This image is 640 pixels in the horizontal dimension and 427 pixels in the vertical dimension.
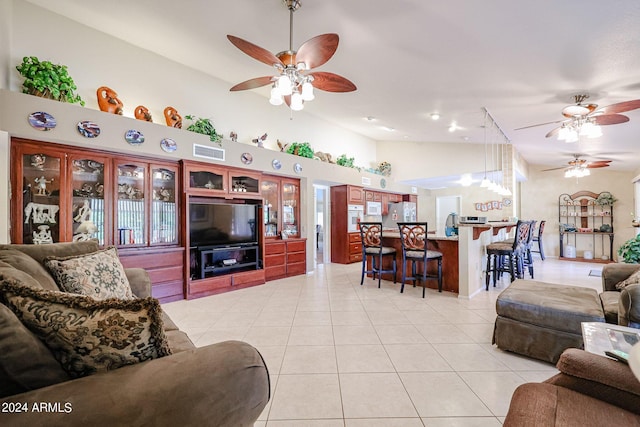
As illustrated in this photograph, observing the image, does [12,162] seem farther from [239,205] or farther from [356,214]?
[356,214]

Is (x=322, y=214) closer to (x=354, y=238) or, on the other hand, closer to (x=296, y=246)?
(x=354, y=238)

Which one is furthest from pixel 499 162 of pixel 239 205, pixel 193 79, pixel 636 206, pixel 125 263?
pixel 125 263

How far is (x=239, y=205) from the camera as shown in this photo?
4.83m

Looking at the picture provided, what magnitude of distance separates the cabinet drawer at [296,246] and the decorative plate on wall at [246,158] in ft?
5.87

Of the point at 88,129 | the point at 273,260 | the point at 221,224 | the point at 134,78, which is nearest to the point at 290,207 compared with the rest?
the point at 273,260

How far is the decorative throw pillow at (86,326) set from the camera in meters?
0.85

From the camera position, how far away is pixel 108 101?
11.4ft

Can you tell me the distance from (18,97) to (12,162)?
0.67 metres

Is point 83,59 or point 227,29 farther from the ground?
point 227,29

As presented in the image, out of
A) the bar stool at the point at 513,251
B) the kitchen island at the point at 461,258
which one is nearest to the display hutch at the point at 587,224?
the bar stool at the point at 513,251

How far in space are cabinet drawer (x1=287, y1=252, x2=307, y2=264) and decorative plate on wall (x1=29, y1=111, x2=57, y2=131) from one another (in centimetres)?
387

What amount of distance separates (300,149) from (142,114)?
2.84 meters

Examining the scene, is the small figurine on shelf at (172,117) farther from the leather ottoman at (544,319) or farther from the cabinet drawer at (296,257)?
the leather ottoman at (544,319)

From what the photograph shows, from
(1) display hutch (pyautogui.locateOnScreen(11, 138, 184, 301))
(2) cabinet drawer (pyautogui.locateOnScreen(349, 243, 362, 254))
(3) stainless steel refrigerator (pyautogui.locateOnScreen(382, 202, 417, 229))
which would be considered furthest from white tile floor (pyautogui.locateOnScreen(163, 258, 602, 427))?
(3) stainless steel refrigerator (pyautogui.locateOnScreen(382, 202, 417, 229))
